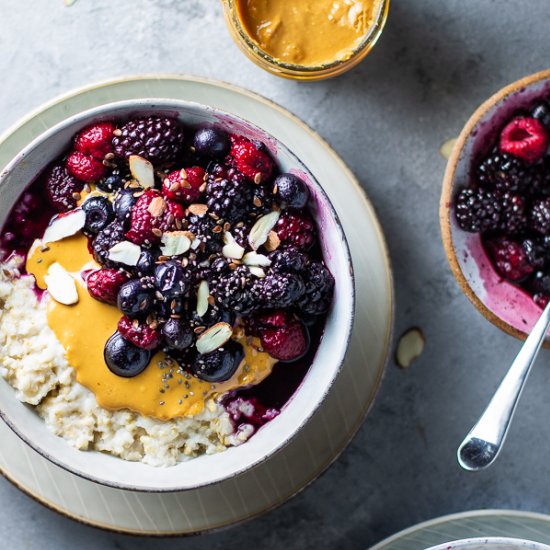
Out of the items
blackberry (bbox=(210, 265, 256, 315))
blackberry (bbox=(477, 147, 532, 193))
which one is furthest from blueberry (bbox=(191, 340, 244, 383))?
blackberry (bbox=(477, 147, 532, 193))

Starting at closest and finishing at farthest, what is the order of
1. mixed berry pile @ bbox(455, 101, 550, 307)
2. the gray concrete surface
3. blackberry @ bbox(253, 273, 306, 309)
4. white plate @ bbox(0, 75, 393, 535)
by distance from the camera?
1. blackberry @ bbox(253, 273, 306, 309)
2. white plate @ bbox(0, 75, 393, 535)
3. mixed berry pile @ bbox(455, 101, 550, 307)
4. the gray concrete surface

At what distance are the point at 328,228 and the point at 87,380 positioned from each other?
2.32ft

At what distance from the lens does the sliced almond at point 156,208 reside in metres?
1.96

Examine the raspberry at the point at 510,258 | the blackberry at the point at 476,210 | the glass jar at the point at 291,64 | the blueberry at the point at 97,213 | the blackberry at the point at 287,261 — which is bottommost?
the raspberry at the point at 510,258

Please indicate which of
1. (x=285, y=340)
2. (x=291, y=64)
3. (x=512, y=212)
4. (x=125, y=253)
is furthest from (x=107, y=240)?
(x=512, y=212)

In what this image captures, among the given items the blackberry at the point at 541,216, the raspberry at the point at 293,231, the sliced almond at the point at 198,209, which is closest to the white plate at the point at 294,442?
the raspberry at the point at 293,231

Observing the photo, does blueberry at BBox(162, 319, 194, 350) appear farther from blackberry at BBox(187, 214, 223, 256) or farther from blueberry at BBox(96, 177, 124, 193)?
blueberry at BBox(96, 177, 124, 193)

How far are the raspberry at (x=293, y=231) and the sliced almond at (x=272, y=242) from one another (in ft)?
0.04

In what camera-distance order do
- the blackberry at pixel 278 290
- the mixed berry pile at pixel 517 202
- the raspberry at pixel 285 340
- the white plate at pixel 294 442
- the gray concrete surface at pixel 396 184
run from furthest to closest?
the gray concrete surface at pixel 396 184
the mixed berry pile at pixel 517 202
the white plate at pixel 294 442
the raspberry at pixel 285 340
the blackberry at pixel 278 290

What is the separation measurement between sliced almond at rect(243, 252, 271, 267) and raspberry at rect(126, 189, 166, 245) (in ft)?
0.71

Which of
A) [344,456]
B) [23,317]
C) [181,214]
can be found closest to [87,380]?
[23,317]

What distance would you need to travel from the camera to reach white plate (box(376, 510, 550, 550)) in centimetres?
228

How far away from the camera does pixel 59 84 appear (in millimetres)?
2443

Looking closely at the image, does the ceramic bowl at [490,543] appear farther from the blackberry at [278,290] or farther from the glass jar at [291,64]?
the glass jar at [291,64]
